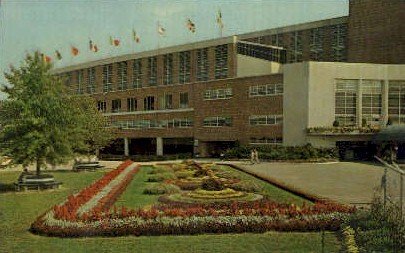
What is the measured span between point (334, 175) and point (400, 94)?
22.3m

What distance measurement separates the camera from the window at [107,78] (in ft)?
299

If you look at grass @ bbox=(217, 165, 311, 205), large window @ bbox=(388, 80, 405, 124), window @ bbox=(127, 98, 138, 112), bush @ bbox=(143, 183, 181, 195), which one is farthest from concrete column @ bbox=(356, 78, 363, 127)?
window @ bbox=(127, 98, 138, 112)

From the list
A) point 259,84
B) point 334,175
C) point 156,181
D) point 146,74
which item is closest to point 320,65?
point 259,84

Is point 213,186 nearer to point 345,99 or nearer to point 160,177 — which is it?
point 160,177

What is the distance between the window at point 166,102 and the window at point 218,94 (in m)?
9.27

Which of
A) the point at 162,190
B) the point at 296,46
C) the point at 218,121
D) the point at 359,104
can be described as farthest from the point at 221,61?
the point at 162,190

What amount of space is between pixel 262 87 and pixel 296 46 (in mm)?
18415

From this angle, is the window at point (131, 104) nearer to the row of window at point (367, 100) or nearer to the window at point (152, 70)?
the window at point (152, 70)

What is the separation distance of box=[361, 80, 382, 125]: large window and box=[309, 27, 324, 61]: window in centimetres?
1853

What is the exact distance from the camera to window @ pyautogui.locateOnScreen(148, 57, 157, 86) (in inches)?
3250

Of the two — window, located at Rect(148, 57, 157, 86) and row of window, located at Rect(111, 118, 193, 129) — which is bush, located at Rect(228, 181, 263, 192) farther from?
window, located at Rect(148, 57, 157, 86)

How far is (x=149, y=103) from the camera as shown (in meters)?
83.0

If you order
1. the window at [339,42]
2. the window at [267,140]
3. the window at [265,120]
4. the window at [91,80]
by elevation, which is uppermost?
the window at [339,42]

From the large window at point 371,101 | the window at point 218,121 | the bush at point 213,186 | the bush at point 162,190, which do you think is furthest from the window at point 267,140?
the bush at point 213,186
